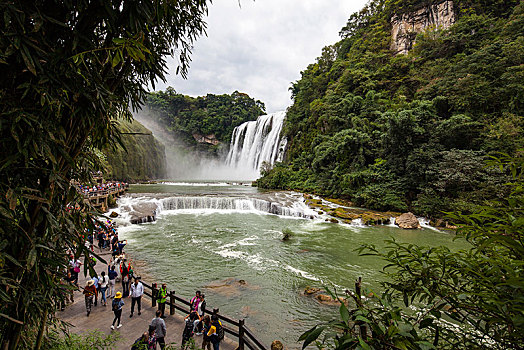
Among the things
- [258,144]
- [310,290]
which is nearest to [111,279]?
[310,290]

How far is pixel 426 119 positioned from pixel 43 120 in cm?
2100

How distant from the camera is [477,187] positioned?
1374 cm

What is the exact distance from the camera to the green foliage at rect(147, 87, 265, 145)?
59750 millimetres

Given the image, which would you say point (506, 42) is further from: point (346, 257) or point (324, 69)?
point (324, 69)

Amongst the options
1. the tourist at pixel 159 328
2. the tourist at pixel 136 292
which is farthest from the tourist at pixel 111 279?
the tourist at pixel 159 328

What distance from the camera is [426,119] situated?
17094mm

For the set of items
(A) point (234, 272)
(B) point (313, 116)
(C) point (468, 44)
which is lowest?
(A) point (234, 272)

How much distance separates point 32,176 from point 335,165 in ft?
75.5

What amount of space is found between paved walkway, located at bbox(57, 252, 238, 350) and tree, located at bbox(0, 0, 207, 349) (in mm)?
3580

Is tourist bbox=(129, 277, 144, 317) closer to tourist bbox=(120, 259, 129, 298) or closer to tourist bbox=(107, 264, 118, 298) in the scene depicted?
tourist bbox=(120, 259, 129, 298)

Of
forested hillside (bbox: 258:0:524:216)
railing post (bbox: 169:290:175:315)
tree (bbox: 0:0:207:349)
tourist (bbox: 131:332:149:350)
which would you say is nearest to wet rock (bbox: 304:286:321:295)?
railing post (bbox: 169:290:175:315)

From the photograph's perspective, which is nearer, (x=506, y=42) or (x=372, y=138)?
(x=506, y=42)

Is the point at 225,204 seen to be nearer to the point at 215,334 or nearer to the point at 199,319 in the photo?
the point at 199,319

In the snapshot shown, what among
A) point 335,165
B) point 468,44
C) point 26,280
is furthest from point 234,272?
point 468,44
